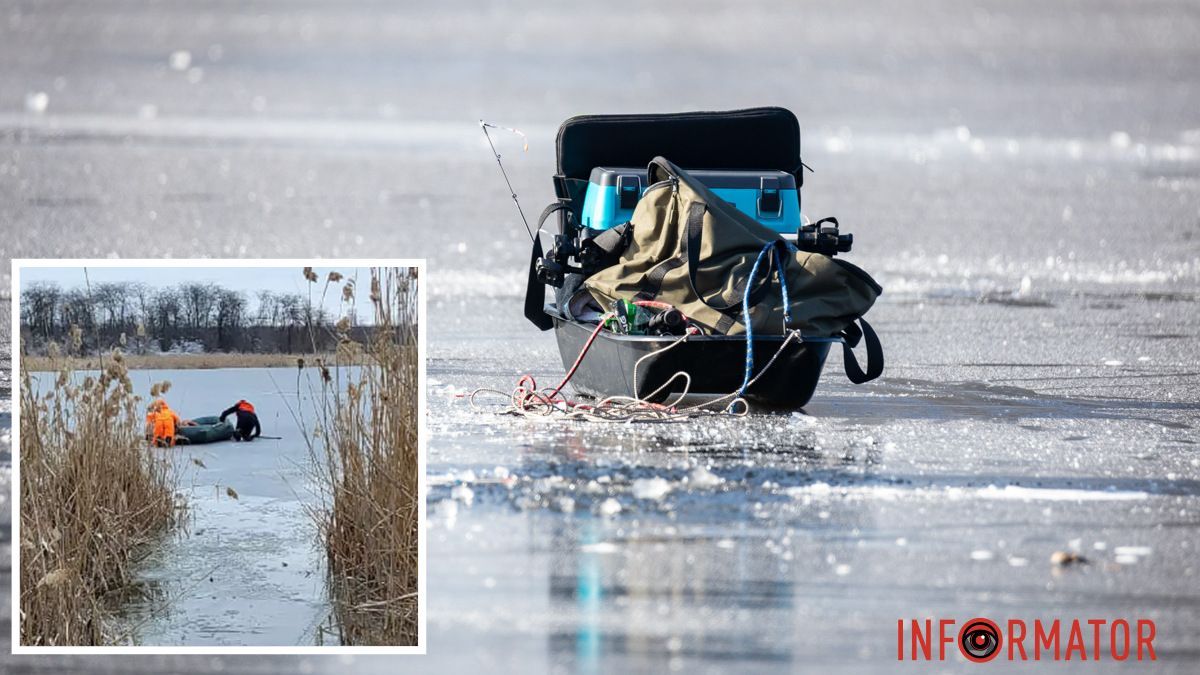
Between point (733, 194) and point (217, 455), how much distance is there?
237 cm

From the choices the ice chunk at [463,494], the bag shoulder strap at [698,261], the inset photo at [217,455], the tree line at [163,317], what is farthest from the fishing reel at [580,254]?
the tree line at [163,317]

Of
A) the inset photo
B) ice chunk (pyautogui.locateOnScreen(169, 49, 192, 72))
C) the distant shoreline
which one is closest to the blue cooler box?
the inset photo

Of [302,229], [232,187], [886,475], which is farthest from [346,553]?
[232,187]

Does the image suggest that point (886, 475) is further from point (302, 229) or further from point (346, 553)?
point (302, 229)

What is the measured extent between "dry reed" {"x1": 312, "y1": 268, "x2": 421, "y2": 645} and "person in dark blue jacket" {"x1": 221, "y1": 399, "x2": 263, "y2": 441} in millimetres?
177

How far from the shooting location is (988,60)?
1902 centimetres

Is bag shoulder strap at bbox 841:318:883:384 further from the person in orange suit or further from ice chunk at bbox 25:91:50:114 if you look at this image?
ice chunk at bbox 25:91:50:114

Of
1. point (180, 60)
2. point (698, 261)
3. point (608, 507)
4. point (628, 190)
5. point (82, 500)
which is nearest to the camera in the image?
point (82, 500)

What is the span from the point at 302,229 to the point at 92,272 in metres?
6.83

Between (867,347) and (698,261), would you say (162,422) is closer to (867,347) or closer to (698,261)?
(698,261)

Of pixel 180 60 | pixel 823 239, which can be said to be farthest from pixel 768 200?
pixel 180 60

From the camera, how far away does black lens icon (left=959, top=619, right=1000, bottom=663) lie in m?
3.31

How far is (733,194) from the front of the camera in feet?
18.3

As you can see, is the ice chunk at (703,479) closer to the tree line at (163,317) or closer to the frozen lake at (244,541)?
the frozen lake at (244,541)
